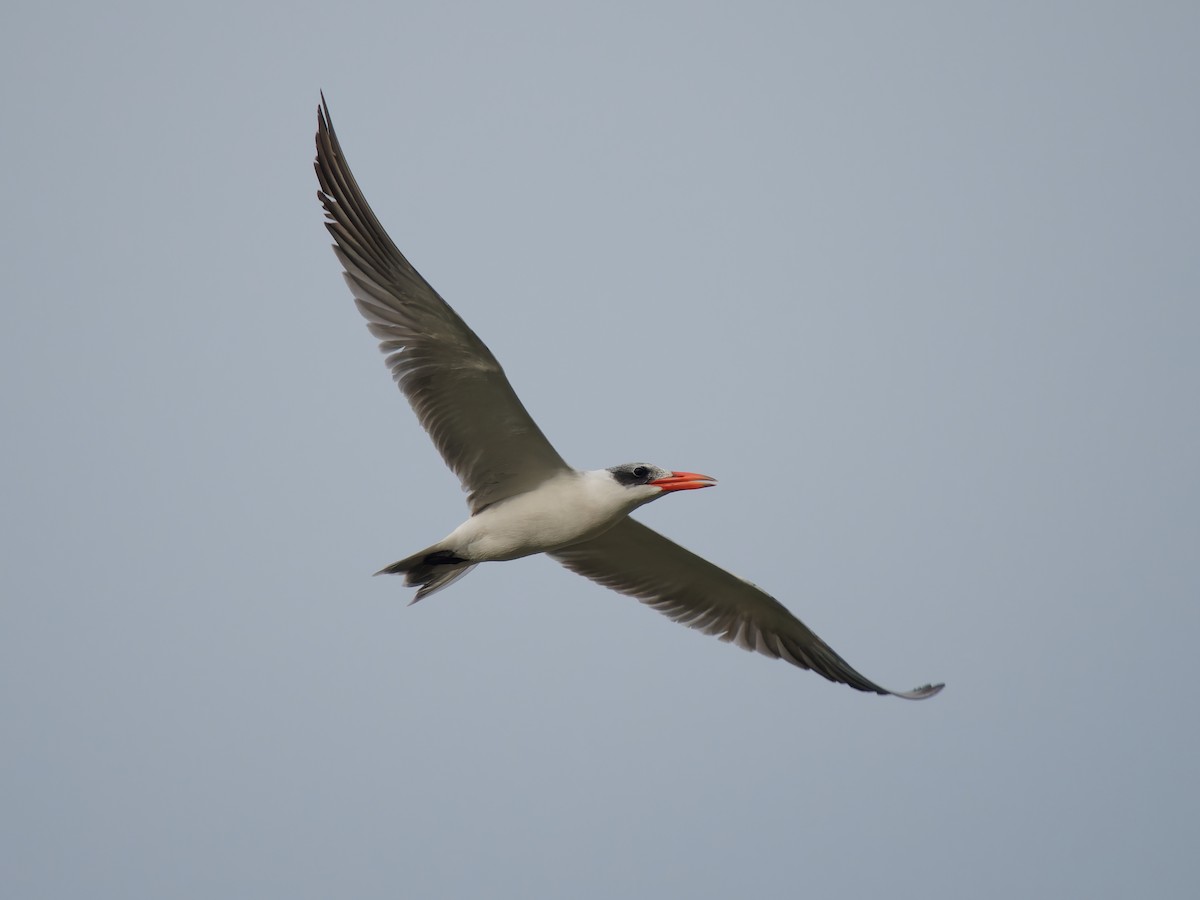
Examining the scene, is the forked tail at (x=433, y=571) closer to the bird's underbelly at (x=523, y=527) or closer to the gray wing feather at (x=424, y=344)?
the bird's underbelly at (x=523, y=527)

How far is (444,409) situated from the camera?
873cm

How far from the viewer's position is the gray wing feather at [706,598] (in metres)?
10.4

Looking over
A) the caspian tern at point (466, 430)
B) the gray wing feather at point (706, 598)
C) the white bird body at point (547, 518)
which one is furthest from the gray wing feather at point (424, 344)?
the gray wing feather at point (706, 598)

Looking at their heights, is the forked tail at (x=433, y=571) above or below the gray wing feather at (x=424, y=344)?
below

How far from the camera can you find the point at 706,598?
10844 millimetres

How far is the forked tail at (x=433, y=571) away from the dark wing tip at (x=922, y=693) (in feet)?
12.4

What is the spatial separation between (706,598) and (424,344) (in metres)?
3.68

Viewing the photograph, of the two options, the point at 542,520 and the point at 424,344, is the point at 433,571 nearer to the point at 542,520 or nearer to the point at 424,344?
the point at 542,520

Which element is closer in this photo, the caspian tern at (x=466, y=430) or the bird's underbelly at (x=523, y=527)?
the caspian tern at (x=466, y=430)

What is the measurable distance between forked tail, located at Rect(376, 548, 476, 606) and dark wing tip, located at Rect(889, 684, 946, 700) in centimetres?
379

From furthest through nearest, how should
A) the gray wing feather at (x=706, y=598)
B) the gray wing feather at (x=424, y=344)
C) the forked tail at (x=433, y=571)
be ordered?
the gray wing feather at (x=706, y=598) → the forked tail at (x=433, y=571) → the gray wing feather at (x=424, y=344)

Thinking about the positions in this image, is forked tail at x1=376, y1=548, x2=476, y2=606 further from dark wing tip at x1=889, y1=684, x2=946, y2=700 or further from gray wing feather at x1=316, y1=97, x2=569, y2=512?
dark wing tip at x1=889, y1=684, x2=946, y2=700

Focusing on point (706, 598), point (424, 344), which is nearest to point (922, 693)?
point (706, 598)

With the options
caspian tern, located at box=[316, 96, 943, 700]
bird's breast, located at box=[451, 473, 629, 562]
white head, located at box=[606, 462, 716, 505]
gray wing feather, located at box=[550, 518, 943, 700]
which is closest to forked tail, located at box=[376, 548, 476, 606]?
caspian tern, located at box=[316, 96, 943, 700]
